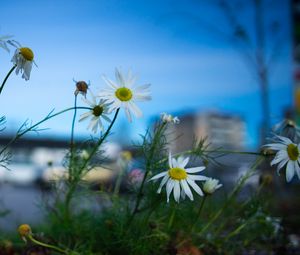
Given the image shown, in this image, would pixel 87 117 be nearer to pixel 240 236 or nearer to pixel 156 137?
pixel 156 137

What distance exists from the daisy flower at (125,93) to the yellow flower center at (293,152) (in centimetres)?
26

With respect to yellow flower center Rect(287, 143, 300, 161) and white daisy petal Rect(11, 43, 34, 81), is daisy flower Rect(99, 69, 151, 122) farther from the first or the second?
yellow flower center Rect(287, 143, 300, 161)

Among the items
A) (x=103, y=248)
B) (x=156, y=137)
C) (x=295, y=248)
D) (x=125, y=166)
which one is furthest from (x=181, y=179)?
(x=295, y=248)

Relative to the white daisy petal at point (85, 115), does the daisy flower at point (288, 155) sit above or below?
below

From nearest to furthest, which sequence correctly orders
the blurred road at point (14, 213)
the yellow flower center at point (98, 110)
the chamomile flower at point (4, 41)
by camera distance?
the chamomile flower at point (4, 41)
the yellow flower center at point (98, 110)
the blurred road at point (14, 213)

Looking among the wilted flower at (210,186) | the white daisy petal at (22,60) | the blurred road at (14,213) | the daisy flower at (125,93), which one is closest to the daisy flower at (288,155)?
the wilted flower at (210,186)

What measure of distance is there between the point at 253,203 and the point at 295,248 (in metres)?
0.23

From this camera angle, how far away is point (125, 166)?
115 cm

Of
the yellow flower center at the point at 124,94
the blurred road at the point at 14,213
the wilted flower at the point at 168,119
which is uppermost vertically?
the yellow flower center at the point at 124,94

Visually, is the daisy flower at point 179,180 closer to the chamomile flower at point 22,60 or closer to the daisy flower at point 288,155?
the daisy flower at point 288,155

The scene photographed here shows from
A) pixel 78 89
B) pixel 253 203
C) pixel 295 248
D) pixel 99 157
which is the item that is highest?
pixel 78 89

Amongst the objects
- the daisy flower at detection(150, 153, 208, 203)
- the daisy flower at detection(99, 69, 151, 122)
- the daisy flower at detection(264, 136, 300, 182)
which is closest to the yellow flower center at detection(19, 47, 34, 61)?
the daisy flower at detection(99, 69, 151, 122)

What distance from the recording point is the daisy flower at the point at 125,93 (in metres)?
0.71

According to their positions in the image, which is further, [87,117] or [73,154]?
[73,154]
